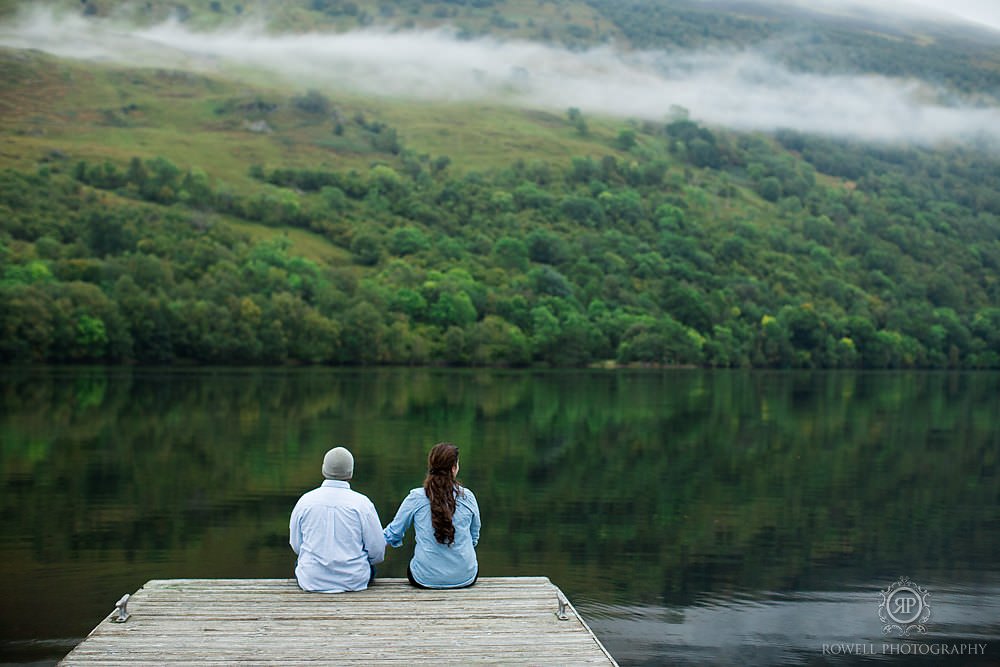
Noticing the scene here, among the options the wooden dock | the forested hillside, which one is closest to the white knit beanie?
the wooden dock

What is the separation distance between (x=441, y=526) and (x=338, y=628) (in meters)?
1.85

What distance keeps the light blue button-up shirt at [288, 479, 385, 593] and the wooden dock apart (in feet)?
0.56

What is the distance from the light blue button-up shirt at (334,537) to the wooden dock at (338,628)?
0.56 ft

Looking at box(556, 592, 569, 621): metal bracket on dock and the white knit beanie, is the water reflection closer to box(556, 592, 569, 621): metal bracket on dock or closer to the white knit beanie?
box(556, 592, 569, 621): metal bracket on dock

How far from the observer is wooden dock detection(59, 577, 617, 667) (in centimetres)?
960

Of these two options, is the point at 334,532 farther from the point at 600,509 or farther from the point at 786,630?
the point at 600,509

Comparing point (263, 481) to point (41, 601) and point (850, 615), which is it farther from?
point (850, 615)

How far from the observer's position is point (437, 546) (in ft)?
39.2

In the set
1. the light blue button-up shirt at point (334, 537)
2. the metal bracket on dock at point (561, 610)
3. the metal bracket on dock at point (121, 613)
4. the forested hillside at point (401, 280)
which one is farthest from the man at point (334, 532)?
the forested hillside at point (401, 280)

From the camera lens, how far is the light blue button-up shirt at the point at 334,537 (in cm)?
1154

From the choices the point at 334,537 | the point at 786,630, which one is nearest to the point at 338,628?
the point at 334,537

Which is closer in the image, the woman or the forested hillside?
the woman

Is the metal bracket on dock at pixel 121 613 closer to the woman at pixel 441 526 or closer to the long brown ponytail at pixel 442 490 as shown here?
the woman at pixel 441 526

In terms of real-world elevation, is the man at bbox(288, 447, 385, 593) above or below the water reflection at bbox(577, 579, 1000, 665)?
above
